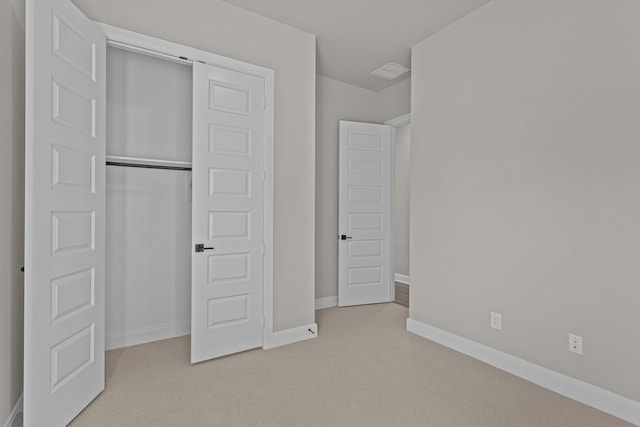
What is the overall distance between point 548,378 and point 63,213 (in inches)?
132

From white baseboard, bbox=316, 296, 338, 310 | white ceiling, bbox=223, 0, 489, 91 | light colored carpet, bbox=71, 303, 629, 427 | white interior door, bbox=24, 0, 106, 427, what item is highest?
white ceiling, bbox=223, 0, 489, 91

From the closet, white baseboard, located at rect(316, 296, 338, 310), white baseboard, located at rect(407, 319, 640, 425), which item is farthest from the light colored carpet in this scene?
white baseboard, located at rect(316, 296, 338, 310)

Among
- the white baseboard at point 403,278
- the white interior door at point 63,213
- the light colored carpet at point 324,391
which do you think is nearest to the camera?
the white interior door at point 63,213

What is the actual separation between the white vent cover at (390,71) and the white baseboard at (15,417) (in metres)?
4.44

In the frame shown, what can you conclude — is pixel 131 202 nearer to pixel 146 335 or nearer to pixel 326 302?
pixel 146 335

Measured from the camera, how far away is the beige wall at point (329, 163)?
455 cm

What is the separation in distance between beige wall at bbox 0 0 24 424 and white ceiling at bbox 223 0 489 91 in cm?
160

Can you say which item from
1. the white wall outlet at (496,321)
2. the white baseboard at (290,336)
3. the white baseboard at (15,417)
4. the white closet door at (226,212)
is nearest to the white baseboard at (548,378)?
the white wall outlet at (496,321)

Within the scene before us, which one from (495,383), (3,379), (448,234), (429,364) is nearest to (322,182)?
(448,234)

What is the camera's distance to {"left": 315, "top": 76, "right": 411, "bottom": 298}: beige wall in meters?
4.55

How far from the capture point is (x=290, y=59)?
10.9 ft

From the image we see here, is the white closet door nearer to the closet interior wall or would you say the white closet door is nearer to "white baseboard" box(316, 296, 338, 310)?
the closet interior wall

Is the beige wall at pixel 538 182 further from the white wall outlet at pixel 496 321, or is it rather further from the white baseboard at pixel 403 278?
the white baseboard at pixel 403 278

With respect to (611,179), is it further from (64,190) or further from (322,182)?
(64,190)
